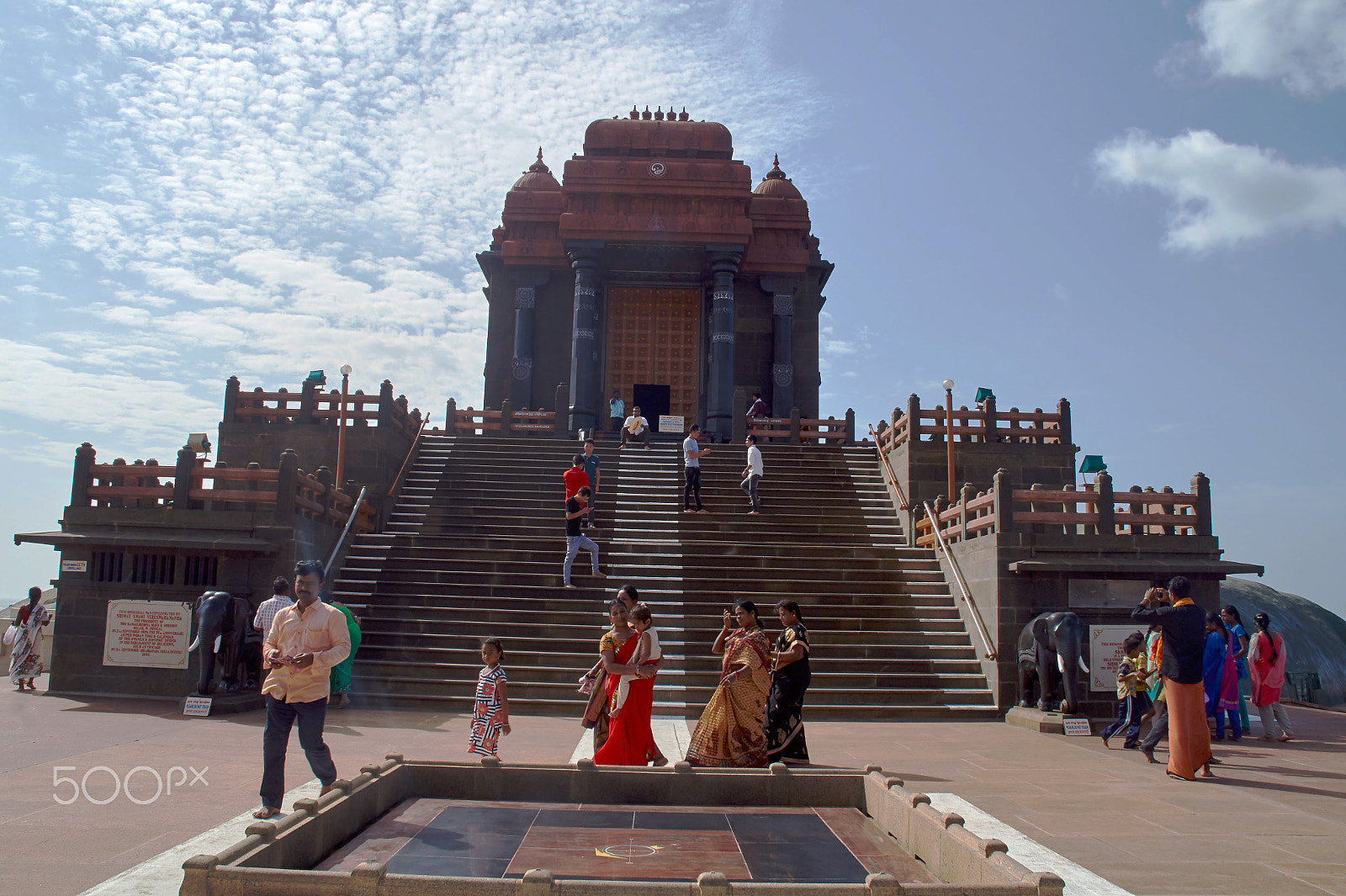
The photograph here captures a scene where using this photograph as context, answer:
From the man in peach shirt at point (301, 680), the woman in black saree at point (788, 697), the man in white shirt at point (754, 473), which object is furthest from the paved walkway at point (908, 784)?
the man in white shirt at point (754, 473)

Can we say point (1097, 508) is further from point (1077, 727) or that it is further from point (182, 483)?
point (182, 483)

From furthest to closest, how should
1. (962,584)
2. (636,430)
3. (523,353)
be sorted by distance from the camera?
(523,353)
(636,430)
(962,584)

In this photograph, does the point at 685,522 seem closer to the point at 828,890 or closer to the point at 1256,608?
the point at 828,890

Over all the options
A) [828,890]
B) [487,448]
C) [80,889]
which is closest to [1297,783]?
[828,890]

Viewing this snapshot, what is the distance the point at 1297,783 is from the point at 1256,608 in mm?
22295

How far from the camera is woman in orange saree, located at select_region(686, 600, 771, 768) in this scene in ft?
23.6

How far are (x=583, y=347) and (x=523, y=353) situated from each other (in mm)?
2443

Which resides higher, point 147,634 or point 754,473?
point 754,473

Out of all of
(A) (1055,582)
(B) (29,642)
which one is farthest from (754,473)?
(B) (29,642)

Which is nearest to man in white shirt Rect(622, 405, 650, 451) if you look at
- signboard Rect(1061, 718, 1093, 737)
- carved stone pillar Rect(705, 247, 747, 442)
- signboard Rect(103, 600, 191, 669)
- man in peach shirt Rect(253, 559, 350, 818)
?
carved stone pillar Rect(705, 247, 747, 442)

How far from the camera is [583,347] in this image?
77.8 feet

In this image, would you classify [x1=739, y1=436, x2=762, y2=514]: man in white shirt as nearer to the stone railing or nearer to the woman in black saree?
the stone railing

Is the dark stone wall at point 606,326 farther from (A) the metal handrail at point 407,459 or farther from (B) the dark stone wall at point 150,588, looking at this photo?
(B) the dark stone wall at point 150,588

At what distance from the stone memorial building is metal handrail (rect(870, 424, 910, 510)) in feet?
17.3
